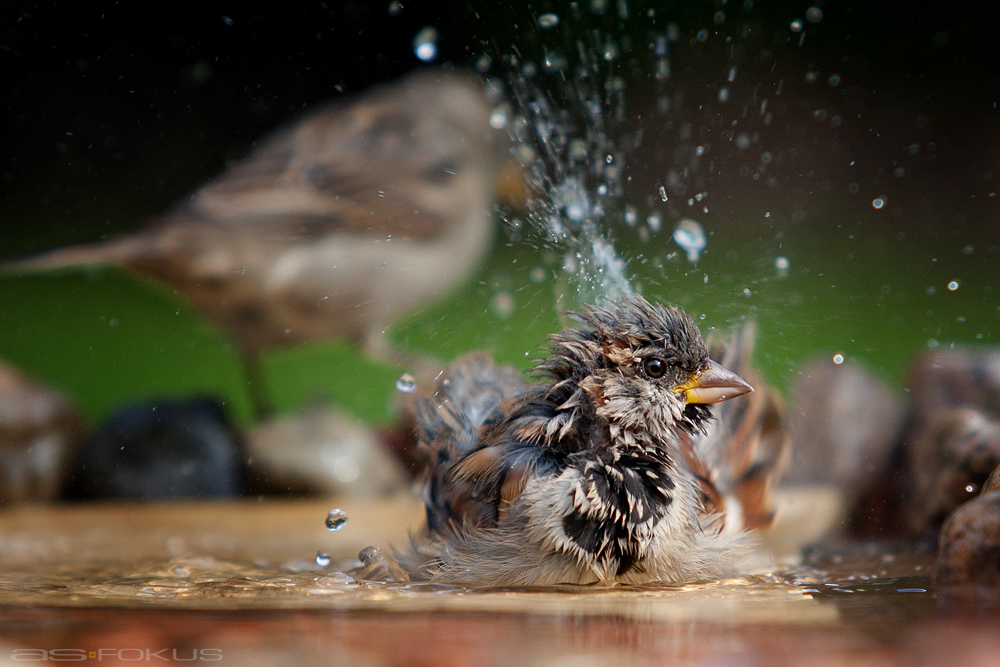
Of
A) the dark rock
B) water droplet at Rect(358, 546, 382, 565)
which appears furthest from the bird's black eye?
the dark rock

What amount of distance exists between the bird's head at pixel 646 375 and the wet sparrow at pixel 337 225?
1669 mm

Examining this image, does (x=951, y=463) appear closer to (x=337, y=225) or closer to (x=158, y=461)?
(x=337, y=225)

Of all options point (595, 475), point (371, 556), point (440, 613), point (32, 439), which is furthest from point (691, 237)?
point (32, 439)

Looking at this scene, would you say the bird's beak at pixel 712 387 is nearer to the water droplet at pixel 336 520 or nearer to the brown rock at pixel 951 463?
the brown rock at pixel 951 463

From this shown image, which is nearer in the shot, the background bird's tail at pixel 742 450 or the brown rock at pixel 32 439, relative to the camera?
the background bird's tail at pixel 742 450

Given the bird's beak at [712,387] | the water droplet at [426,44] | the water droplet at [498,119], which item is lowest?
the bird's beak at [712,387]

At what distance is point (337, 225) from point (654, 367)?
177cm

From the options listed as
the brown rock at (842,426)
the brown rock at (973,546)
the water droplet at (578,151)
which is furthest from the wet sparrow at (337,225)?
the brown rock at (973,546)

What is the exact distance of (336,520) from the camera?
270 cm

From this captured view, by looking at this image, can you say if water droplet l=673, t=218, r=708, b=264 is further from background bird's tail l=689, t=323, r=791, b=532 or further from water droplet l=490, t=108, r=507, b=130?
water droplet l=490, t=108, r=507, b=130

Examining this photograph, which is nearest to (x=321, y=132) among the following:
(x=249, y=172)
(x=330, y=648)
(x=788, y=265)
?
(x=249, y=172)

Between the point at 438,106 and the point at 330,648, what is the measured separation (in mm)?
3190

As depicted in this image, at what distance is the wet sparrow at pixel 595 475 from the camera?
157 centimetres

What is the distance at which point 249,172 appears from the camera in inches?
127
